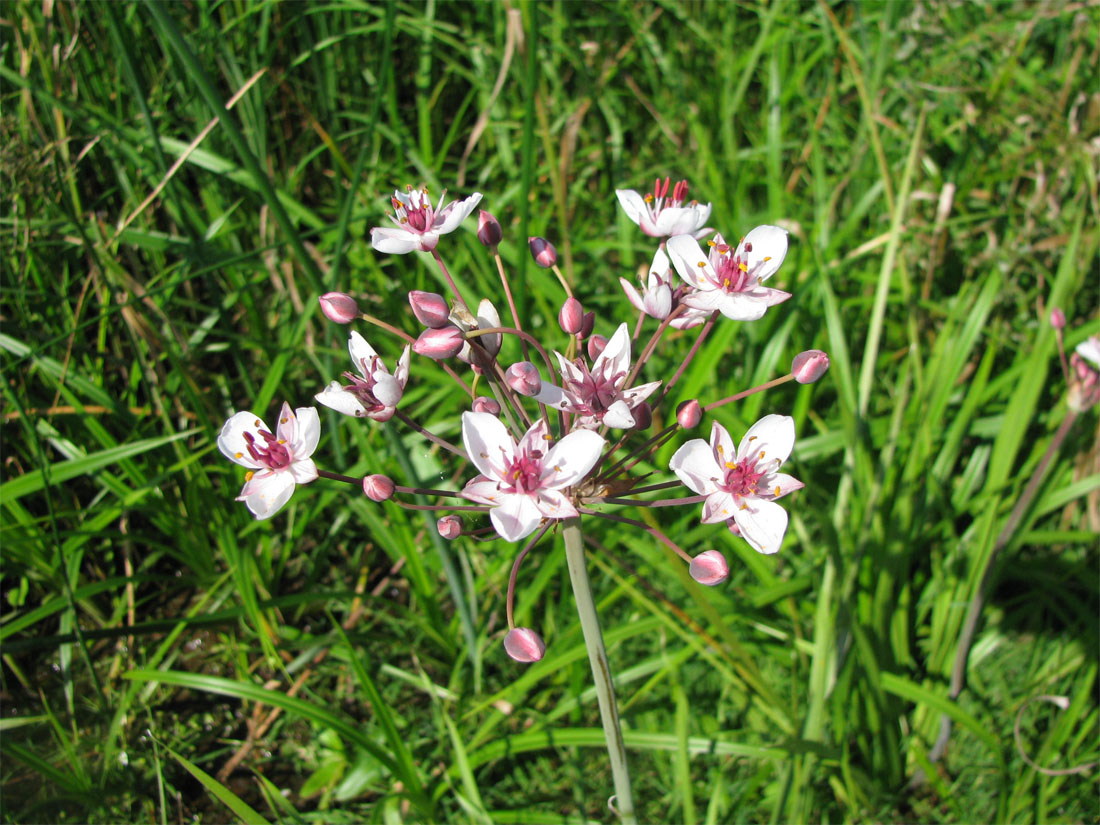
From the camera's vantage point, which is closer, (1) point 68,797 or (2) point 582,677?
(1) point 68,797

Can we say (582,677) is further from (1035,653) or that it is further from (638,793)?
(1035,653)

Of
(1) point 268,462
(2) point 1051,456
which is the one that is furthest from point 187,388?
(2) point 1051,456

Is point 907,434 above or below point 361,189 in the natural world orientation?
below

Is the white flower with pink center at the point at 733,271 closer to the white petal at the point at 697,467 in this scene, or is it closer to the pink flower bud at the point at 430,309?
the white petal at the point at 697,467

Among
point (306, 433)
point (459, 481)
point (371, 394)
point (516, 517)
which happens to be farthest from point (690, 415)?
point (459, 481)

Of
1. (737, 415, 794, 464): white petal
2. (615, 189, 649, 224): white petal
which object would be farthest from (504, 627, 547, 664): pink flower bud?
(615, 189, 649, 224): white petal
